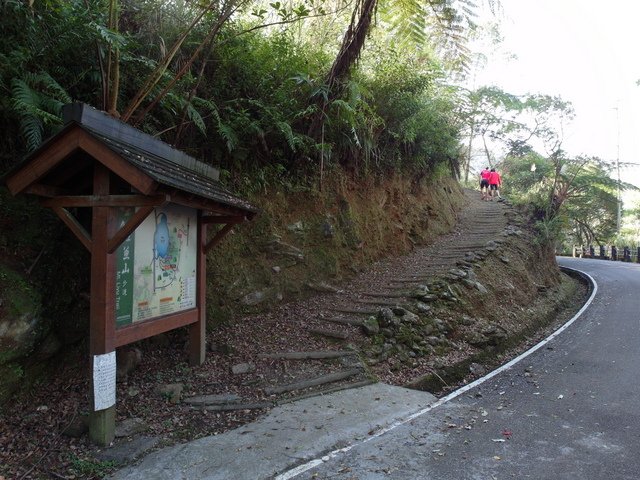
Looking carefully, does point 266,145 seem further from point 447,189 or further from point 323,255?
point 447,189

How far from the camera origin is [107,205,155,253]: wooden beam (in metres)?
4.25

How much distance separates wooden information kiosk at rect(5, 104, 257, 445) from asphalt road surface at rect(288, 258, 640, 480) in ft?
7.62

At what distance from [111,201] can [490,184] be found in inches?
904

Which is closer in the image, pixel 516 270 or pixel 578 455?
pixel 578 455

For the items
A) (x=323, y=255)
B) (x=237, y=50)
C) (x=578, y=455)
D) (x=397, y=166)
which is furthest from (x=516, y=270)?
(x=237, y=50)

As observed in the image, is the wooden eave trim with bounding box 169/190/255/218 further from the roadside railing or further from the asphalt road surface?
the roadside railing

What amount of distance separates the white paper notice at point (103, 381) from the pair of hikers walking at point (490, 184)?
895 inches

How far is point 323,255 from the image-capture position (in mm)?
10125

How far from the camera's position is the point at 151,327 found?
4.97 m

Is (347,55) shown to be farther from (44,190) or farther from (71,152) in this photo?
(44,190)

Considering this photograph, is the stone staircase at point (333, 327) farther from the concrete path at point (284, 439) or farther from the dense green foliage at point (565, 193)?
the dense green foliage at point (565, 193)

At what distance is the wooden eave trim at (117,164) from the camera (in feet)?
13.4

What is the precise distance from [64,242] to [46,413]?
209 centimetres

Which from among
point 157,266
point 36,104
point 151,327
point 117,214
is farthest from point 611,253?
point 36,104
